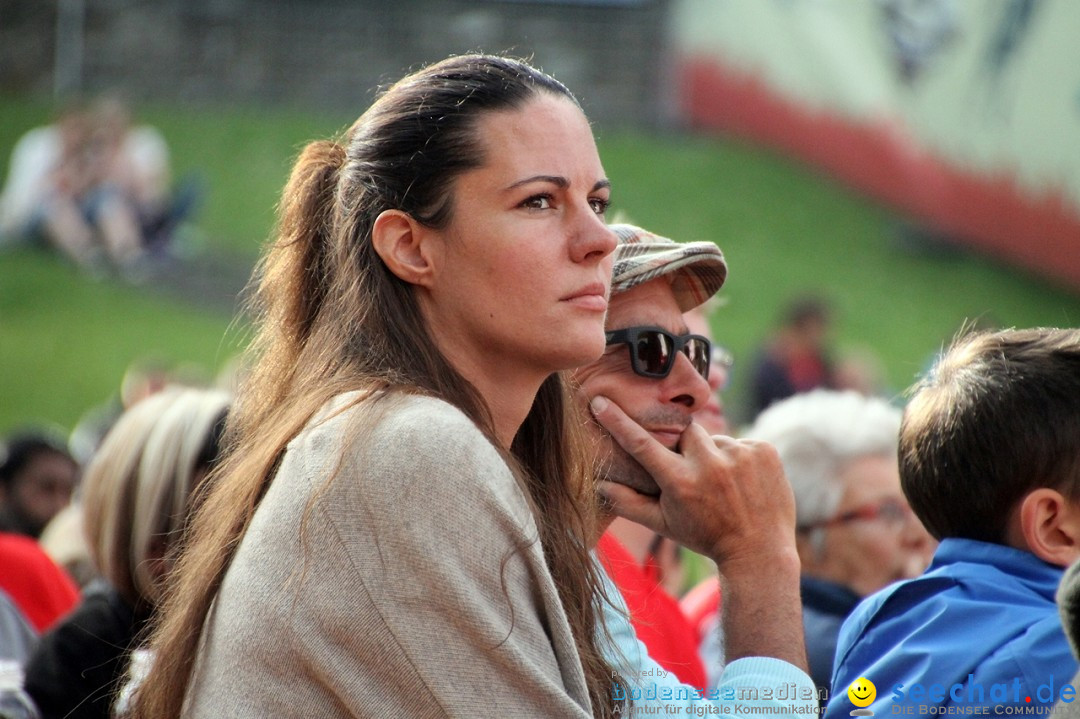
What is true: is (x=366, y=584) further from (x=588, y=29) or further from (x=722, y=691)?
(x=588, y=29)

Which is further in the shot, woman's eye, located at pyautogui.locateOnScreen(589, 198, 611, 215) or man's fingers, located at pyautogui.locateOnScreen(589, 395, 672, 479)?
man's fingers, located at pyautogui.locateOnScreen(589, 395, 672, 479)

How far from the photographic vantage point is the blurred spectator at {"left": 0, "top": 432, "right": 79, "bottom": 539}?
526 cm

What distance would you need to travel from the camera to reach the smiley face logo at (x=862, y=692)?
6.86ft

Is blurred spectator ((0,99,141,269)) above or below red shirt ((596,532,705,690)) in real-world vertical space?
below

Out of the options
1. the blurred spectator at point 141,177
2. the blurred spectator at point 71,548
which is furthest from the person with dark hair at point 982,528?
the blurred spectator at point 141,177

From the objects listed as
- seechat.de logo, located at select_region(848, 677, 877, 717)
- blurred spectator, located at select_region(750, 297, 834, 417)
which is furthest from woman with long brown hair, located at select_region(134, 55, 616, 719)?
blurred spectator, located at select_region(750, 297, 834, 417)

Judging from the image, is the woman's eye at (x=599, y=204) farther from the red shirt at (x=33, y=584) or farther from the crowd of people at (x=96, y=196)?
the crowd of people at (x=96, y=196)

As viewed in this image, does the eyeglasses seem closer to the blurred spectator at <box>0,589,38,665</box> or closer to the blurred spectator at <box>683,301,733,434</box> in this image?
the blurred spectator at <box>683,301,733,434</box>

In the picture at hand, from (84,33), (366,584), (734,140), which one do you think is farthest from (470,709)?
(84,33)

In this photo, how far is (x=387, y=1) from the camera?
1817 centimetres

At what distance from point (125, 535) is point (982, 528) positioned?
6.60ft

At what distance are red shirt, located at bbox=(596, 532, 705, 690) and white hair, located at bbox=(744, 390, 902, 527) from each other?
701 millimetres

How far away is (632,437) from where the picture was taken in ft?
7.20

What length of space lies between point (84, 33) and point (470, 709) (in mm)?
18622
